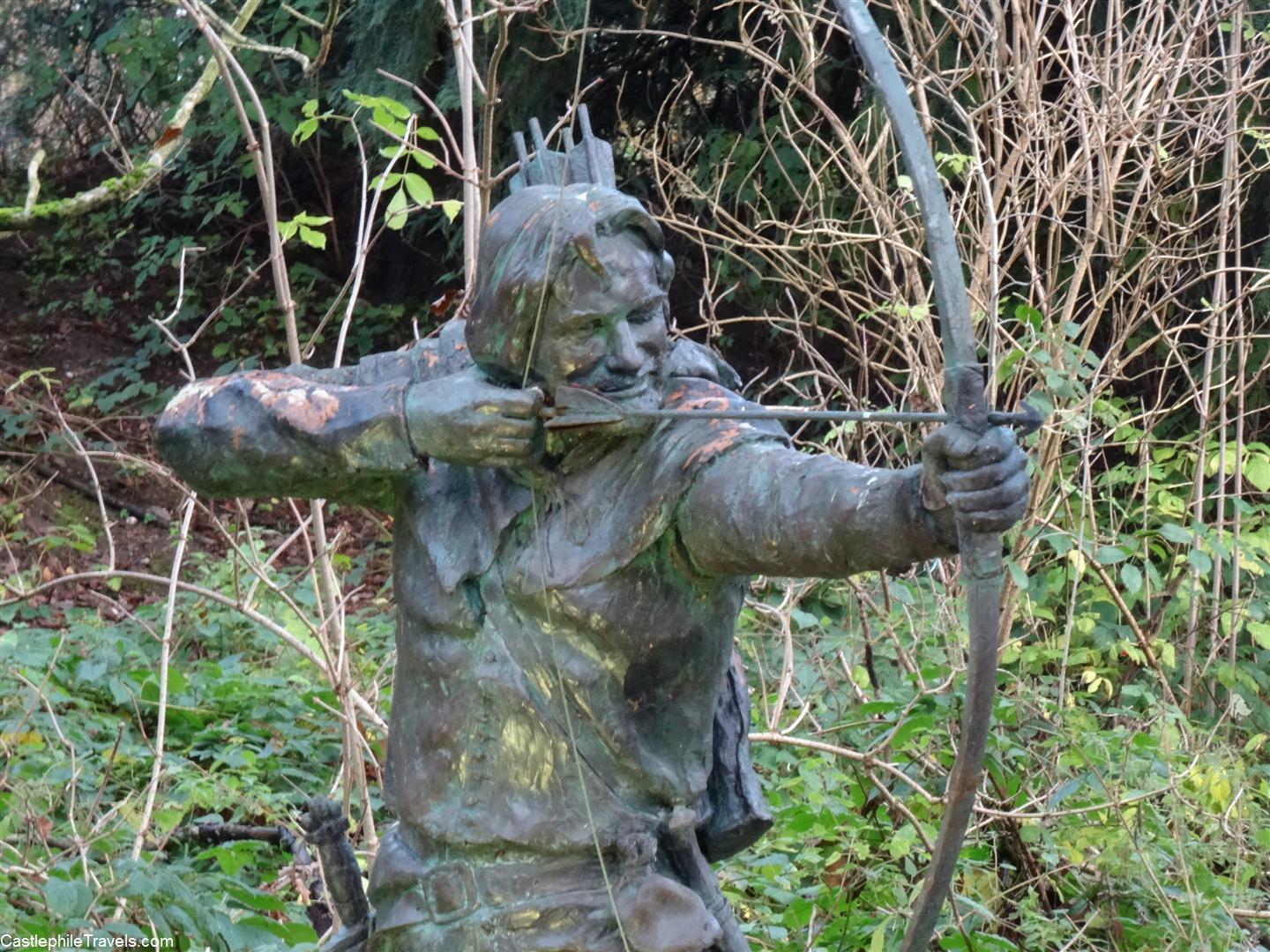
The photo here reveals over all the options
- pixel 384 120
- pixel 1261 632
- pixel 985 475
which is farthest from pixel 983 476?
pixel 1261 632

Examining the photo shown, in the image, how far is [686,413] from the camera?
1.92m

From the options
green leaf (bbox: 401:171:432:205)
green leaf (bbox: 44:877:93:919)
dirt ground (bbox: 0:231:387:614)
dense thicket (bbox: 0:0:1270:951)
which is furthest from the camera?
dirt ground (bbox: 0:231:387:614)

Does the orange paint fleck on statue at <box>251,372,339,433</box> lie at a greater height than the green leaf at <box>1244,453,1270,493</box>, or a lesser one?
greater

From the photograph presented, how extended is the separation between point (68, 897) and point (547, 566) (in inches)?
73.6

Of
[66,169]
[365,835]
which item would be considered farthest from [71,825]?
[66,169]

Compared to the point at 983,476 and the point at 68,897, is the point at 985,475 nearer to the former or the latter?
the point at 983,476

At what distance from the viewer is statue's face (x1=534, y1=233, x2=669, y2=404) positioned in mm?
2080

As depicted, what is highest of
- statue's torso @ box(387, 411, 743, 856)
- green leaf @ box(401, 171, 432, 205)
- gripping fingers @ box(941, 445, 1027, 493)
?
gripping fingers @ box(941, 445, 1027, 493)

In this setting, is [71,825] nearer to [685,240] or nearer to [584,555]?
[584,555]

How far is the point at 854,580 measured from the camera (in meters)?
4.93

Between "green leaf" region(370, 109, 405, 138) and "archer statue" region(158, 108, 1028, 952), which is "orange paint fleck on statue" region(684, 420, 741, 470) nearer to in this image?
"archer statue" region(158, 108, 1028, 952)

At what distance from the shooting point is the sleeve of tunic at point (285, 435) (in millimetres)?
2156

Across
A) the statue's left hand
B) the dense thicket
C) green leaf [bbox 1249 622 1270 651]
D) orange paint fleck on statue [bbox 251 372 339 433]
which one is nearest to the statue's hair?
orange paint fleck on statue [bbox 251 372 339 433]

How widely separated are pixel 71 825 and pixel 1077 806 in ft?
8.84
